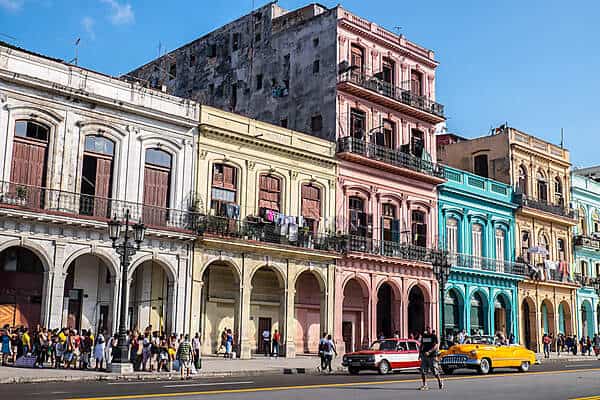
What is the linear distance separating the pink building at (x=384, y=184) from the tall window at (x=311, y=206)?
1.24 metres

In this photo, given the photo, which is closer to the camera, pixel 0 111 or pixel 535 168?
pixel 0 111

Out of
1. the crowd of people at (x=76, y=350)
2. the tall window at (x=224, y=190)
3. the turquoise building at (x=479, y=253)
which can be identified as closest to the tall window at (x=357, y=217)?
the turquoise building at (x=479, y=253)

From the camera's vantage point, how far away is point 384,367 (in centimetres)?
2466

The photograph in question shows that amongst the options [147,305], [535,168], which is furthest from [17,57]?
[535,168]

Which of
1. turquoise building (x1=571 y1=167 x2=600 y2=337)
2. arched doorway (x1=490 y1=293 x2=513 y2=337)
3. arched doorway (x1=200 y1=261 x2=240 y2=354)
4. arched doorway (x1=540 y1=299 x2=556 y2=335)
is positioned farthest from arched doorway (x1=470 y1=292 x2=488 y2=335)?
arched doorway (x1=200 y1=261 x2=240 y2=354)

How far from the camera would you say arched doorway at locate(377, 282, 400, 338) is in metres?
37.1

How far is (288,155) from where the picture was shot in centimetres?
3312

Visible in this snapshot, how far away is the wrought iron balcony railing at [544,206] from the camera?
45.7m

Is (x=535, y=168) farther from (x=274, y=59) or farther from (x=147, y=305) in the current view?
(x=147, y=305)

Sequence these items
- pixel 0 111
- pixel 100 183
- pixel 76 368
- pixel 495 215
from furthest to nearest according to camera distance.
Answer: pixel 495 215 → pixel 100 183 → pixel 0 111 → pixel 76 368

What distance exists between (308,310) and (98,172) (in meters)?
12.8

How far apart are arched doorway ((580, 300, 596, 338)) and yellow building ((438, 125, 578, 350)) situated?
6.75 ft

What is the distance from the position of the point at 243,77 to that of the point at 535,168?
68.3 feet

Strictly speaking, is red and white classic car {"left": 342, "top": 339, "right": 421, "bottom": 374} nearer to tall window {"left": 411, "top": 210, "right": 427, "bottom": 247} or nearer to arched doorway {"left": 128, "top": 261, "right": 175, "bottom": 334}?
arched doorway {"left": 128, "top": 261, "right": 175, "bottom": 334}
